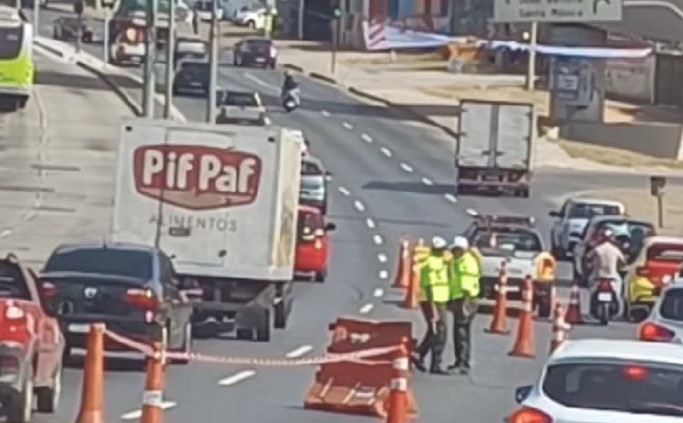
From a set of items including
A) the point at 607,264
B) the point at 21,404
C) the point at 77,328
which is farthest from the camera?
the point at 607,264

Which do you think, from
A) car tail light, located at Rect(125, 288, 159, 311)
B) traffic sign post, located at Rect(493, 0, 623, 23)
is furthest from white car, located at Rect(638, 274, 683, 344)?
traffic sign post, located at Rect(493, 0, 623, 23)

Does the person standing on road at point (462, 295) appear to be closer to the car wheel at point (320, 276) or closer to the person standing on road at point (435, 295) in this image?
the person standing on road at point (435, 295)

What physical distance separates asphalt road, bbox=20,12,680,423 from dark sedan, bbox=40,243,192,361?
48 centimetres

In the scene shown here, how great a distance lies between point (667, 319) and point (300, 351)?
6.59 m

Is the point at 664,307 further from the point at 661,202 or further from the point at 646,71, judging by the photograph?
the point at 646,71

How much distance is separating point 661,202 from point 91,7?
94.2 meters

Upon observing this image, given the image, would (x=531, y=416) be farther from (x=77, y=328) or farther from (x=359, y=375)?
(x=77, y=328)

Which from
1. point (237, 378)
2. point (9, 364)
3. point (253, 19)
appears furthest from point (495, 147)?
point (253, 19)

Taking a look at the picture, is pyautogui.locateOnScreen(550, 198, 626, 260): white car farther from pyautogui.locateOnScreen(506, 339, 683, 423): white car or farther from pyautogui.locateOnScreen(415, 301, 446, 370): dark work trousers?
pyautogui.locateOnScreen(506, 339, 683, 423): white car

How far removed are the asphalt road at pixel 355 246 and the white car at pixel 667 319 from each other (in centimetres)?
164

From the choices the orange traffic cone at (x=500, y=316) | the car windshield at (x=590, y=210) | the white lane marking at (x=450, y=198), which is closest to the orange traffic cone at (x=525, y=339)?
the orange traffic cone at (x=500, y=316)

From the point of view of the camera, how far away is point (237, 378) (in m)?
24.5

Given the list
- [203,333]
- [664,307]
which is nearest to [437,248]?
[664,307]

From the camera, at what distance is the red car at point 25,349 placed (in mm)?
17250
